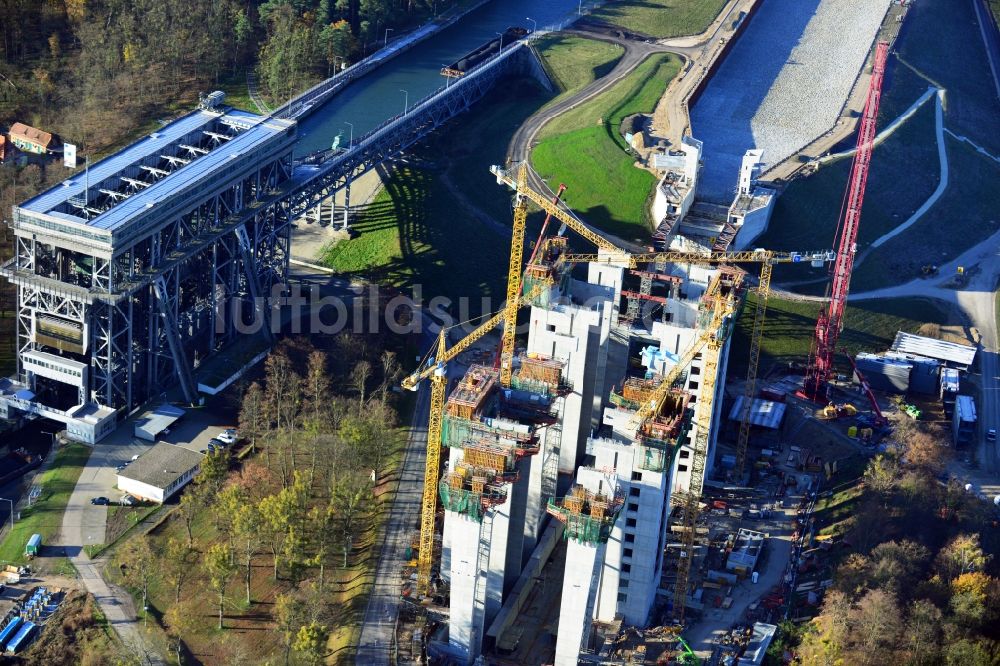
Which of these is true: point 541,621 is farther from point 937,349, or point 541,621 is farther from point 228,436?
point 937,349

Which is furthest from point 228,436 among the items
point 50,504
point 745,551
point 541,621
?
point 745,551

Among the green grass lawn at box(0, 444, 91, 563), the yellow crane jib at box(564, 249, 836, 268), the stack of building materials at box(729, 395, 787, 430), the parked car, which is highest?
the yellow crane jib at box(564, 249, 836, 268)

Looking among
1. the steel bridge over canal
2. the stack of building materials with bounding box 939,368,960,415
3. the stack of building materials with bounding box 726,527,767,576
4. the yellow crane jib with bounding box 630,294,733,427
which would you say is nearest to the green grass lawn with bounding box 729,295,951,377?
the stack of building materials with bounding box 939,368,960,415

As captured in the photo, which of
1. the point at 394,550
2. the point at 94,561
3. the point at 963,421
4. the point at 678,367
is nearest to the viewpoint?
the point at 678,367

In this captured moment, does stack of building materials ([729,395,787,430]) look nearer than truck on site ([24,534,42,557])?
No

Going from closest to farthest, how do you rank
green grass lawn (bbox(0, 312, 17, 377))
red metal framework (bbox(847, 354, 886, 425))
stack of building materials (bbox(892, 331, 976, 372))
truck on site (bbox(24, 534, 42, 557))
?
1. truck on site (bbox(24, 534, 42, 557))
2. red metal framework (bbox(847, 354, 886, 425))
3. green grass lawn (bbox(0, 312, 17, 377))
4. stack of building materials (bbox(892, 331, 976, 372))

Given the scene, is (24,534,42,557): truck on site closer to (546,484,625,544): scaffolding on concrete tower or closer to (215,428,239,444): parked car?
(215,428,239,444): parked car

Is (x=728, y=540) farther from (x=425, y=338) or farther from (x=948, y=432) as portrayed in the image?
(x=425, y=338)

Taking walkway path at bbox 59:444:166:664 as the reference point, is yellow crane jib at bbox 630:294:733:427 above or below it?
above
